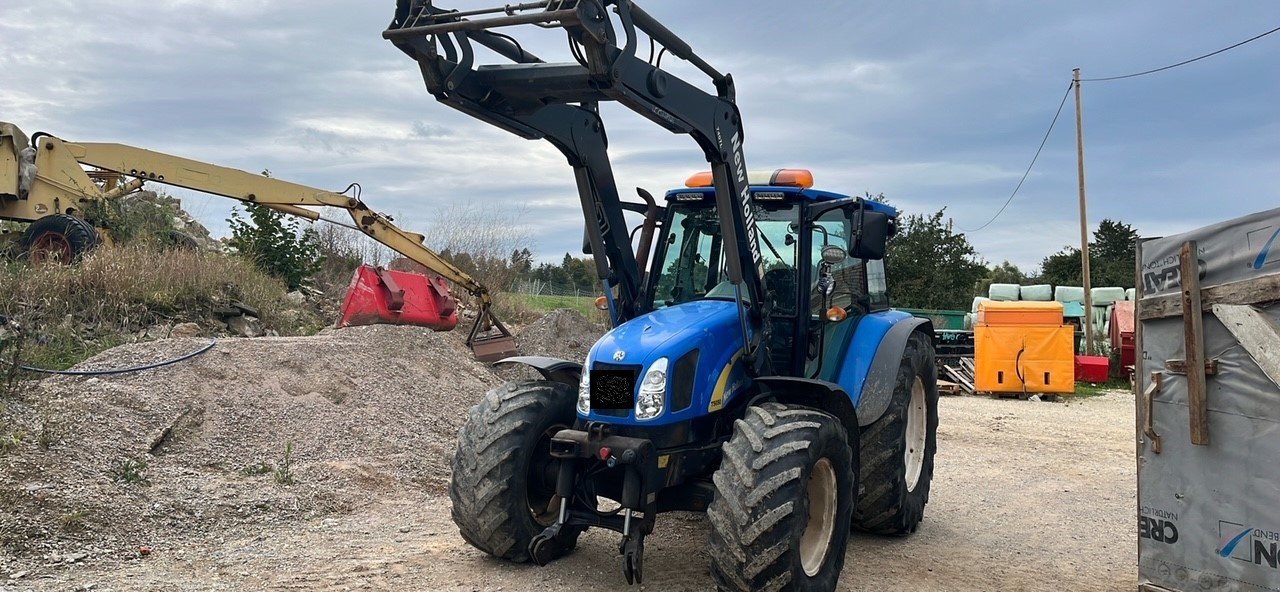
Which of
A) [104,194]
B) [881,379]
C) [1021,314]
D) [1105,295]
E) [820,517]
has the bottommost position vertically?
[820,517]

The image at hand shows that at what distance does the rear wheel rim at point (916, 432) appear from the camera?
7164 mm

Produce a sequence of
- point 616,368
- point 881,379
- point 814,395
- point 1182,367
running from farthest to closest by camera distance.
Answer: point 881,379 → point 814,395 → point 616,368 → point 1182,367

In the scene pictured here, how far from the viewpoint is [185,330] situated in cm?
1088

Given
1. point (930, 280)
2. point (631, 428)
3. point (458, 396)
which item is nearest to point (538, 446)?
point (631, 428)

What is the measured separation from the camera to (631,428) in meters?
4.87

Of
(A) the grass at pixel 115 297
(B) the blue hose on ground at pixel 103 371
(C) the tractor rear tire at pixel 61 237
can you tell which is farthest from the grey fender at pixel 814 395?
(C) the tractor rear tire at pixel 61 237

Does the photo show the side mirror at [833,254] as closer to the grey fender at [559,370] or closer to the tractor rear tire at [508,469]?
the grey fender at [559,370]

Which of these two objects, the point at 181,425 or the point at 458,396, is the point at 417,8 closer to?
the point at 181,425

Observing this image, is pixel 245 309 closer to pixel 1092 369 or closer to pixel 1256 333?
pixel 1256 333

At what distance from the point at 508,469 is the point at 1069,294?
23810 mm

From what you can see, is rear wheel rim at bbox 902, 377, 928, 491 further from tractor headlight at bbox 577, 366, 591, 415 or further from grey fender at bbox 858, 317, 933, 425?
tractor headlight at bbox 577, 366, 591, 415

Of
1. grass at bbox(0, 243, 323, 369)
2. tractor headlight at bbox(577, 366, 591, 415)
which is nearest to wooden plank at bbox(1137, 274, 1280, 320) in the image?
tractor headlight at bbox(577, 366, 591, 415)

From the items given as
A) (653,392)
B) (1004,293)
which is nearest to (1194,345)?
(653,392)

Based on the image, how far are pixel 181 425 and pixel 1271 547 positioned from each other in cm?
734
